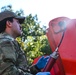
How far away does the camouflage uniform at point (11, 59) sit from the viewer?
1.97 meters

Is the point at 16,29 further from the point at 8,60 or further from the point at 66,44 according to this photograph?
the point at 66,44

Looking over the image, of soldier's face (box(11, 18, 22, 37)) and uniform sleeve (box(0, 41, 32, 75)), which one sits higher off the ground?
soldier's face (box(11, 18, 22, 37))

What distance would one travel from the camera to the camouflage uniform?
6.47ft

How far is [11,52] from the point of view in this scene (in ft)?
6.67

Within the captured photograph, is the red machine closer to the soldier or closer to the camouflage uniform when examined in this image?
the soldier

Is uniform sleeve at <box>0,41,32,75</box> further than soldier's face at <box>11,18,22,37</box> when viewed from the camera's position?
No

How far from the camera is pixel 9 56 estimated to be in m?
2.00

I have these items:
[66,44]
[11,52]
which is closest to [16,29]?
[11,52]

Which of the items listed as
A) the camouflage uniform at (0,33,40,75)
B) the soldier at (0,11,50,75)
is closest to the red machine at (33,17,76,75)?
the soldier at (0,11,50,75)

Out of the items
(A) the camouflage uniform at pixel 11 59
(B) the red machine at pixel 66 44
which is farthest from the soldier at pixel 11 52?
(B) the red machine at pixel 66 44

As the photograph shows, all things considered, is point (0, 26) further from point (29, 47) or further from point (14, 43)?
point (29, 47)

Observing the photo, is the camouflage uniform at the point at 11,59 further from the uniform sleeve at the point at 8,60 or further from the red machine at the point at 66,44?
the red machine at the point at 66,44

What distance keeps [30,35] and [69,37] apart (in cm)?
2201

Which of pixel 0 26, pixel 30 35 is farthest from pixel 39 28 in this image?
pixel 0 26
